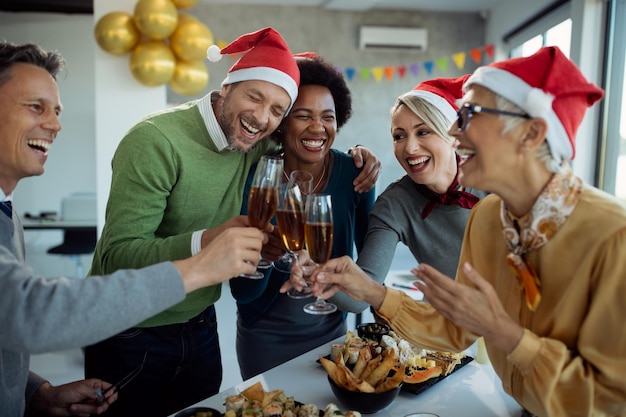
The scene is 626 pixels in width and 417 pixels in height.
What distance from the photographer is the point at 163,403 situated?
79.0 inches

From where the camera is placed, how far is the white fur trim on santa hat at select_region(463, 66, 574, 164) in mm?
1250

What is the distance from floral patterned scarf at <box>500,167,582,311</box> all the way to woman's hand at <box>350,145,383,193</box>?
102cm

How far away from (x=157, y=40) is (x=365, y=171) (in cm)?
321

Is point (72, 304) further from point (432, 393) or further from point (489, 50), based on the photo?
point (489, 50)

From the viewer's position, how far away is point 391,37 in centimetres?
773

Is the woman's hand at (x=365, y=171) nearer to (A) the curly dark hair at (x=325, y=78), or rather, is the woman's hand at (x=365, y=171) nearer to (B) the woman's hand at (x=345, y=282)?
(A) the curly dark hair at (x=325, y=78)

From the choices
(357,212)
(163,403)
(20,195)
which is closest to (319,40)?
(20,195)

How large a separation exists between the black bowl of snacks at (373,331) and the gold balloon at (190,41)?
358 centimetres

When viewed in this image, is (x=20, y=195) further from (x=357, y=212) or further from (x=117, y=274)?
(x=117, y=274)

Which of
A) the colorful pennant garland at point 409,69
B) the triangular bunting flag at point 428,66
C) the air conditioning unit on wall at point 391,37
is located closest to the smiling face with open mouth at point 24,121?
the colorful pennant garland at point 409,69

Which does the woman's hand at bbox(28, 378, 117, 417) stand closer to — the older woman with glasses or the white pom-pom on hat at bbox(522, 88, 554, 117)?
the older woman with glasses

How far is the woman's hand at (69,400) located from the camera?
5.50ft

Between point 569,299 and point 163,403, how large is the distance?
56.6 inches

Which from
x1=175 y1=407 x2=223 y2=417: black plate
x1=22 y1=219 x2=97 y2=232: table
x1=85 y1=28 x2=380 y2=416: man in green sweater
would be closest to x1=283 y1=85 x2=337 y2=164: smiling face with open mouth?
x1=85 y1=28 x2=380 y2=416: man in green sweater
